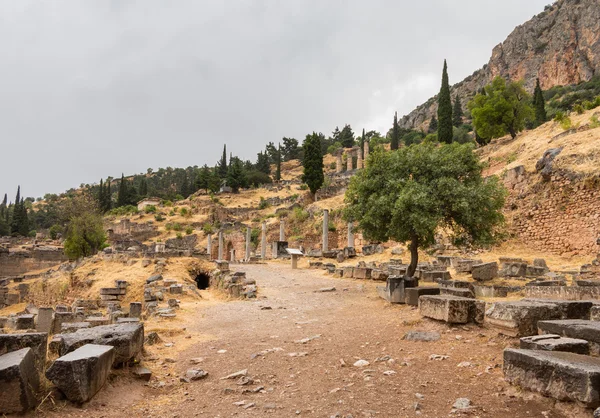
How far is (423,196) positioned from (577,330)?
6.84m

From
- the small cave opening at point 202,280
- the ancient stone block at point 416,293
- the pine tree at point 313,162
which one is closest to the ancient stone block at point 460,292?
the ancient stone block at point 416,293

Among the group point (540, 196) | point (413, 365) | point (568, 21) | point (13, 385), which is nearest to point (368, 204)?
point (413, 365)

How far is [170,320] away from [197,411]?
6907 mm

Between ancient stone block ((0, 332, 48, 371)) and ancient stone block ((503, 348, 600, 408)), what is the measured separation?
6.13 meters

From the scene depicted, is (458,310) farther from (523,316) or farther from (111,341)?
(111,341)

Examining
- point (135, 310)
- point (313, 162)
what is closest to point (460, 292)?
point (135, 310)

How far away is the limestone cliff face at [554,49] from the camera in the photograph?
81750 millimetres

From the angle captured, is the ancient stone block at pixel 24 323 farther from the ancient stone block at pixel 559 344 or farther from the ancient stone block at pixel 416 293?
the ancient stone block at pixel 559 344

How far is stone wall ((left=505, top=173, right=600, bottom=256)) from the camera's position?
18.9 meters

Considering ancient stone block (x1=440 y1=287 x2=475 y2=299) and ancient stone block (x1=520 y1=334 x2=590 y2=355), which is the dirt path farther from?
ancient stone block (x1=440 y1=287 x2=475 y2=299)

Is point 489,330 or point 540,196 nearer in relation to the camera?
point 489,330

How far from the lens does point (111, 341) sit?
6078mm

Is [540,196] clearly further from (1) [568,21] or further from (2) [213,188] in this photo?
(1) [568,21]

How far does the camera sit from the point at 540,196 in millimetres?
21922
